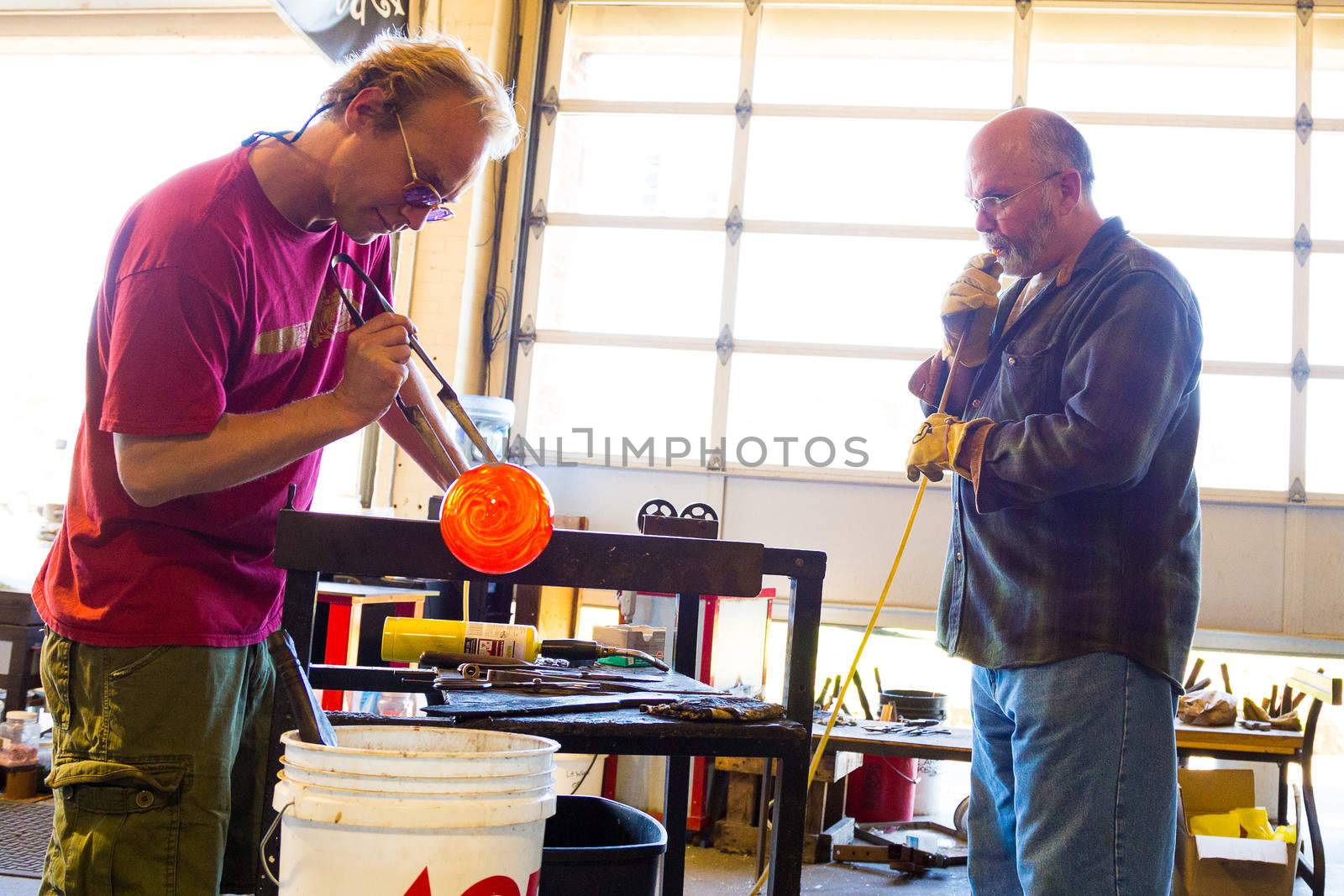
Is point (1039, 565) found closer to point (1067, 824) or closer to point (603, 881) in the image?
point (1067, 824)

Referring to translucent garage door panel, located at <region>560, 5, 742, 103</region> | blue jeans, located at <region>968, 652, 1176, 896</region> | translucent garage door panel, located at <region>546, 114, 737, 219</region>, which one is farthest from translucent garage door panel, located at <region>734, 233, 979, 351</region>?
blue jeans, located at <region>968, 652, 1176, 896</region>

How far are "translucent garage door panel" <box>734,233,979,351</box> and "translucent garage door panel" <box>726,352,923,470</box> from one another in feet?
0.47

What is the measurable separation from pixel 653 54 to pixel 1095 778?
5335mm

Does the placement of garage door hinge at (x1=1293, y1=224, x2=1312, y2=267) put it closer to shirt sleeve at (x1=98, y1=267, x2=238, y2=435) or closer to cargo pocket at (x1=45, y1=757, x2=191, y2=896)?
shirt sleeve at (x1=98, y1=267, x2=238, y2=435)

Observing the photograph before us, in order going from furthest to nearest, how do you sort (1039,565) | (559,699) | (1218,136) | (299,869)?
(1218,136)
(1039,565)
(559,699)
(299,869)

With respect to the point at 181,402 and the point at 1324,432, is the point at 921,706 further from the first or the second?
the point at 181,402

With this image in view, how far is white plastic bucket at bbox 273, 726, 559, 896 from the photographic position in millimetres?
1015

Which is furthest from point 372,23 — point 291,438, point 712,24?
point 291,438

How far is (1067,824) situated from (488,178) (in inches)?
193

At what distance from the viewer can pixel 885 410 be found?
5691mm

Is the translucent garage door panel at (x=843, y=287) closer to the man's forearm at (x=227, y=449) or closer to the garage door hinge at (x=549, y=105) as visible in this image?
the garage door hinge at (x=549, y=105)

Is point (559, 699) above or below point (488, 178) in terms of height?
below

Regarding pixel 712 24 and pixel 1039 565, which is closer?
pixel 1039 565

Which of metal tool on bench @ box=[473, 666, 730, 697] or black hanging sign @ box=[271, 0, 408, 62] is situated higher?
black hanging sign @ box=[271, 0, 408, 62]
